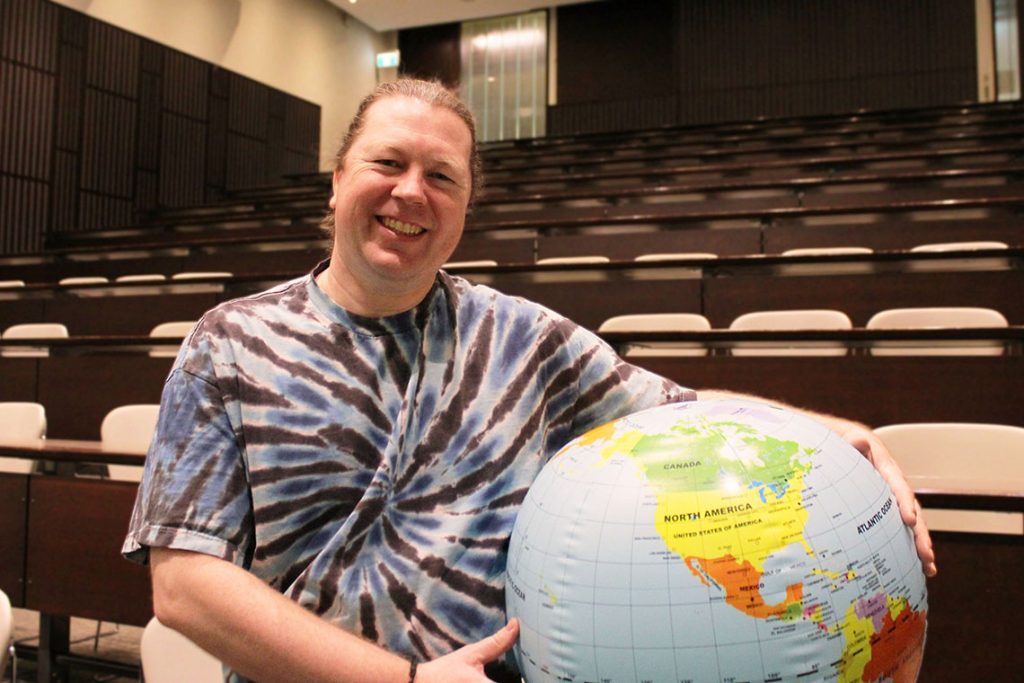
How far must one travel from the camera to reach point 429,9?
1114cm

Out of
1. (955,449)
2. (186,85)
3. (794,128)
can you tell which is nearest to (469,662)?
(955,449)

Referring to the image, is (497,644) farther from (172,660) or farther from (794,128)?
(794,128)

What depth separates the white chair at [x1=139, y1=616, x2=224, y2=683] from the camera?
1370mm

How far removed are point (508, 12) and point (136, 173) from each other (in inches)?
220

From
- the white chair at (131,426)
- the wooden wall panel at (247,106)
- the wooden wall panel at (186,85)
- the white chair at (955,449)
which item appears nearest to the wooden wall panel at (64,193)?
the wooden wall panel at (186,85)

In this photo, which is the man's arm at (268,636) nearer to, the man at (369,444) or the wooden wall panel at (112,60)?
the man at (369,444)

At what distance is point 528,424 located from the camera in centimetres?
107

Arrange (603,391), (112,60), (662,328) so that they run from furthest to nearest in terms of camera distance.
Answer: (112,60), (662,328), (603,391)

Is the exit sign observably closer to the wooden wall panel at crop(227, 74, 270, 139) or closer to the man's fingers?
the wooden wall panel at crop(227, 74, 270, 139)

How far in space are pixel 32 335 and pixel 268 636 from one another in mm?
4052

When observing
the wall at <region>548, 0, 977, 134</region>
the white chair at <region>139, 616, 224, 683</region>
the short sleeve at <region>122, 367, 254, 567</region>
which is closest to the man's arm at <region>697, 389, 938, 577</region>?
the short sleeve at <region>122, 367, 254, 567</region>

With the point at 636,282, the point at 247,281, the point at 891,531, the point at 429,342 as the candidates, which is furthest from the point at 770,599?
the point at 247,281

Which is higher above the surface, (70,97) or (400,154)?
(70,97)

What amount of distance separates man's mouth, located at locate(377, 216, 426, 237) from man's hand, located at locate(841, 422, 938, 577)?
0.64 m
